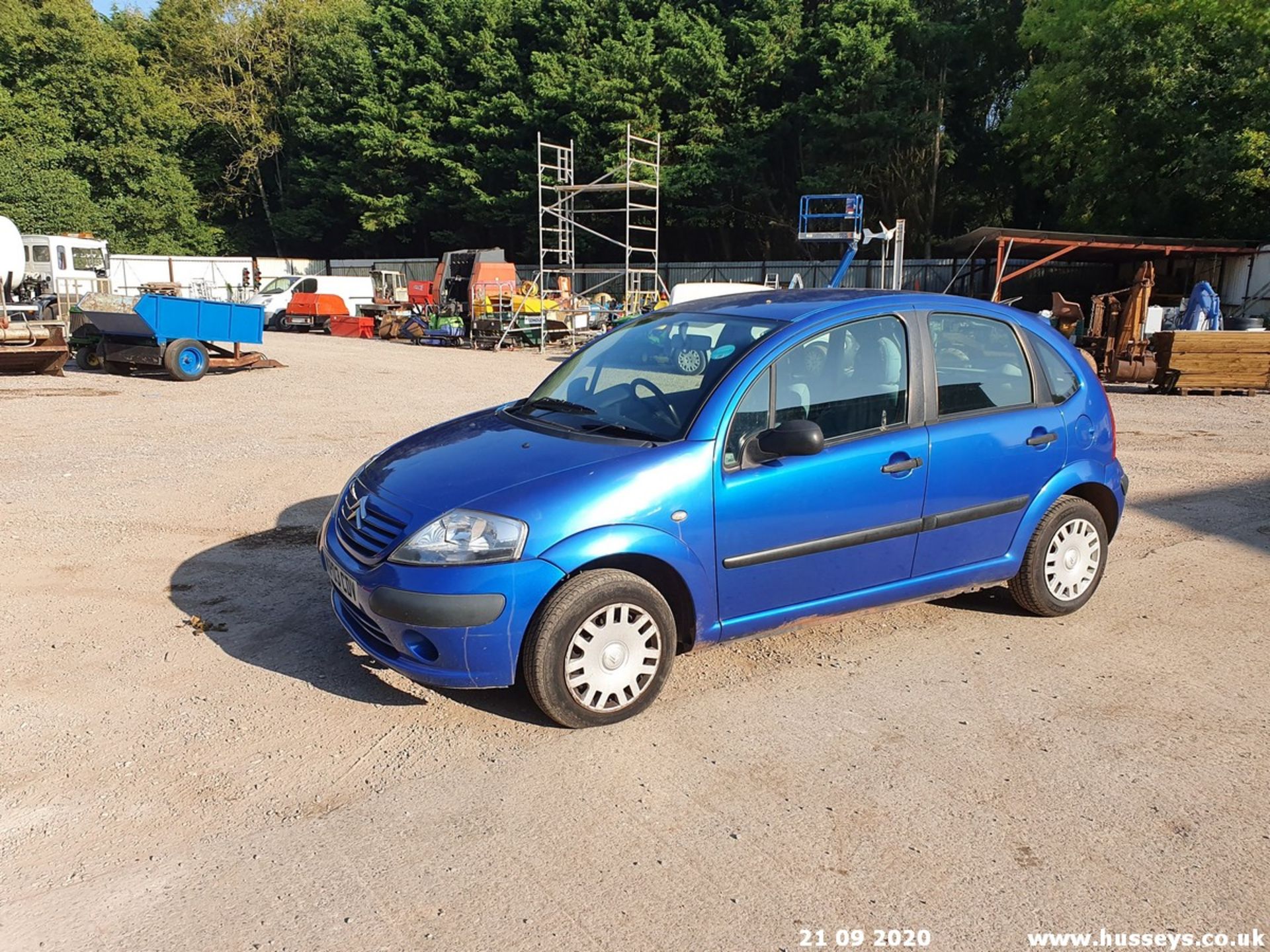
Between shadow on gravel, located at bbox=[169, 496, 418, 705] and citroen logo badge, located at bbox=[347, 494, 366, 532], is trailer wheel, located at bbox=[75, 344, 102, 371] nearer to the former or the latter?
shadow on gravel, located at bbox=[169, 496, 418, 705]

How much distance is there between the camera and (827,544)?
12.8 feet

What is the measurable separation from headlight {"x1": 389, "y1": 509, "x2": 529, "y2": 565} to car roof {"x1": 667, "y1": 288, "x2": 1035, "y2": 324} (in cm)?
160

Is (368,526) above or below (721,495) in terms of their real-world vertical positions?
below

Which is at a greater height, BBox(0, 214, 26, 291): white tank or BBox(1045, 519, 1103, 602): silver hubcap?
BBox(0, 214, 26, 291): white tank

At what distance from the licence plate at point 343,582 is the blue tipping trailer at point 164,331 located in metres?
12.4

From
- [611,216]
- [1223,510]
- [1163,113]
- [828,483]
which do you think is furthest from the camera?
[611,216]

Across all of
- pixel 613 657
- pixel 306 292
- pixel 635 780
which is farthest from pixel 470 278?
pixel 635 780

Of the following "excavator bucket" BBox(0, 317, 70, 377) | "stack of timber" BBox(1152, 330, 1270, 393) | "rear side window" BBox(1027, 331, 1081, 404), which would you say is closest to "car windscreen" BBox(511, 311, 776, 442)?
"rear side window" BBox(1027, 331, 1081, 404)

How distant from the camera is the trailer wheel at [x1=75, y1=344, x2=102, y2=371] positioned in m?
15.9

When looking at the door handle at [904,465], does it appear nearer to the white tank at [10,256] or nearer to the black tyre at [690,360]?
the black tyre at [690,360]

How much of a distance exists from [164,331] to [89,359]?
2.42 meters

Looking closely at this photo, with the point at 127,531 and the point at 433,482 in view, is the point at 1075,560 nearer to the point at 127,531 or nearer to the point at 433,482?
the point at 433,482

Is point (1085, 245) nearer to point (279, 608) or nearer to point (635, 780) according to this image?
point (279, 608)

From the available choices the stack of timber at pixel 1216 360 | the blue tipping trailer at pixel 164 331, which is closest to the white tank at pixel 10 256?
the blue tipping trailer at pixel 164 331
